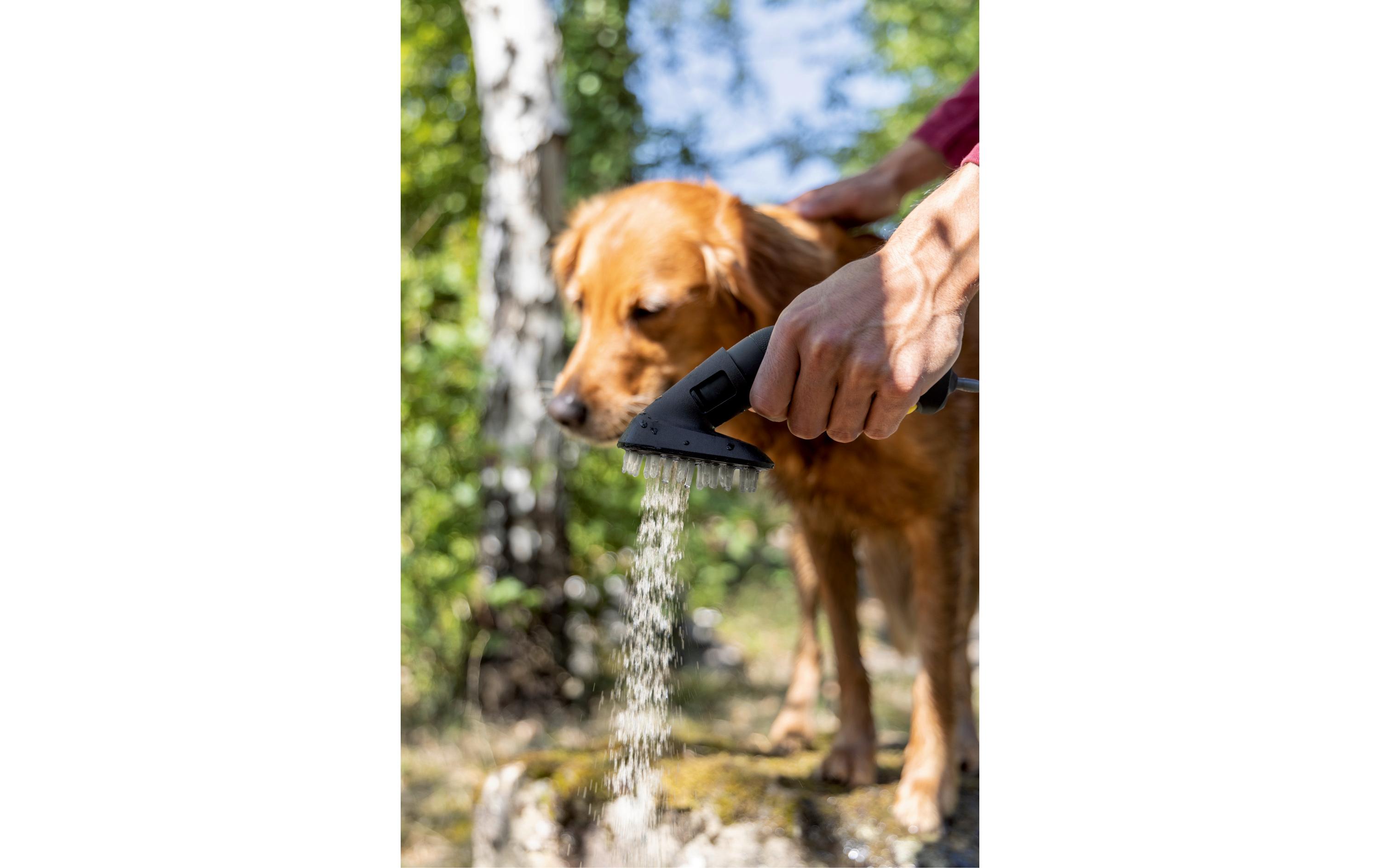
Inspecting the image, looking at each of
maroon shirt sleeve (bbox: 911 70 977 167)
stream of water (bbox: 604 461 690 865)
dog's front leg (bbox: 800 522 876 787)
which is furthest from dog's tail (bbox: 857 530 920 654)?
maroon shirt sleeve (bbox: 911 70 977 167)

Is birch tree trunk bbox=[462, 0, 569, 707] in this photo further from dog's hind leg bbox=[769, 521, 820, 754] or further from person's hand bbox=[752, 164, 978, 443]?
person's hand bbox=[752, 164, 978, 443]

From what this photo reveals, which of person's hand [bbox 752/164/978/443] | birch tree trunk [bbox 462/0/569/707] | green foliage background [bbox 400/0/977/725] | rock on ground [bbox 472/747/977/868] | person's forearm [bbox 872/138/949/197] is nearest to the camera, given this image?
person's hand [bbox 752/164/978/443]

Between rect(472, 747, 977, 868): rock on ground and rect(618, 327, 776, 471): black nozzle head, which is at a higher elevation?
rect(618, 327, 776, 471): black nozzle head

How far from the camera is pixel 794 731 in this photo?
261cm

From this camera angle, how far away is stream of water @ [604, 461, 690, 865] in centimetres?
157

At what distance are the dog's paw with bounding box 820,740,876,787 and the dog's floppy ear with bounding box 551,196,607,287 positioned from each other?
1359 millimetres

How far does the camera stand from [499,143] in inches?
138

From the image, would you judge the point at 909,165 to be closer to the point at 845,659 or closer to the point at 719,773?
the point at 845,659

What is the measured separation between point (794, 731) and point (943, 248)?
1749 mm

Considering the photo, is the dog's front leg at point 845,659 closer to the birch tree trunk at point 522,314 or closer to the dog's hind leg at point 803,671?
the dog's hind leg at point 803,671

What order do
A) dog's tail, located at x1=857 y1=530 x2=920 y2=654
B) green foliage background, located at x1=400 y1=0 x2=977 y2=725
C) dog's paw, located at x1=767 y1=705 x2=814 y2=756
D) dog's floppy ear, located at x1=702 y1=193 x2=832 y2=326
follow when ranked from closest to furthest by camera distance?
dog's floppy ear, located at x1=702 y1=193 x2=832 y2=326 < dog's tail, located at x1=857 y1=530 x2=920 y2=654 < dog's paw, located at x1=767 y1=705 x2=814 y2=756 < green foliage background, located at x1=400 y1=0 x2=977 y2=725

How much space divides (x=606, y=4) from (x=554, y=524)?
3040mm

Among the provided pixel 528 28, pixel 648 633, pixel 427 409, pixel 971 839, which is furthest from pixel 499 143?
pixel 971 839

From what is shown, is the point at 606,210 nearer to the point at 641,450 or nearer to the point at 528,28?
the point at 641,450
